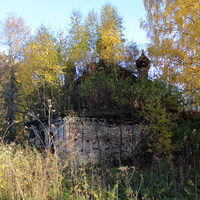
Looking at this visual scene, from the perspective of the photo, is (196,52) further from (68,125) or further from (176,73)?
(68,125)

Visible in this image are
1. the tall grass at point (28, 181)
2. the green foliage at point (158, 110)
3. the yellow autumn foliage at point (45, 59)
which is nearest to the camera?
the tall grass at point (28, 181)

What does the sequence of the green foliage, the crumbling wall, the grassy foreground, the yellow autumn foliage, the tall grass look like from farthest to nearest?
the yellow autumn foliage → the green foliage → the crumbling wall → the grassy foreground → the tall grass

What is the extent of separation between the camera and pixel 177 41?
375 inches

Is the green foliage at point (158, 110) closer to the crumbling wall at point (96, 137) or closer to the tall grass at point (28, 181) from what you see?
the crumbling wall at point (96, 137)

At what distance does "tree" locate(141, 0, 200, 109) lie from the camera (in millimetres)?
8734

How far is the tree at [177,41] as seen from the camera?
28.7ft

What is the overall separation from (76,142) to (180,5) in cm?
801

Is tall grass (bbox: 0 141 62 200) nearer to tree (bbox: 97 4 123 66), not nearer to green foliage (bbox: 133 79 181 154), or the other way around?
green foliage (bbox: 133 79 181 154)

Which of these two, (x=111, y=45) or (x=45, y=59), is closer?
(x=45, y=59)

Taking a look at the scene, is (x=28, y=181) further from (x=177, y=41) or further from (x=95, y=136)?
(x=177, y=41)

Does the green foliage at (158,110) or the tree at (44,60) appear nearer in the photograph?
the green foliage at (158,110)

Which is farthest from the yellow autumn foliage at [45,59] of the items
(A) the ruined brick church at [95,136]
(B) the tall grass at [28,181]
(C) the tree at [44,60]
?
(B) the tall grass at [28,181]

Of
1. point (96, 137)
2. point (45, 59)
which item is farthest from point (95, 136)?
point (45, 59)

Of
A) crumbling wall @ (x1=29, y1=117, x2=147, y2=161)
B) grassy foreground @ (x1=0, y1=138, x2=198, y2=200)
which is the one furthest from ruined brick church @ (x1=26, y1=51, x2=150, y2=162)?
grassy foreground @ (x1=0, y1=138, x2=198, y2=200)
